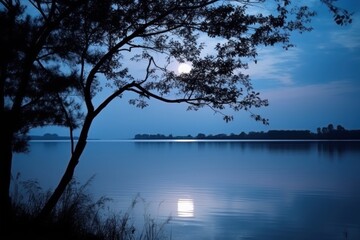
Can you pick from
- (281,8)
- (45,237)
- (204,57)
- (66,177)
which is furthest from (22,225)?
(281,8)

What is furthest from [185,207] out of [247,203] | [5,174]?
[5,174]

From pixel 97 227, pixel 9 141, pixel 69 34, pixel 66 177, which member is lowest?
pixel 97 227

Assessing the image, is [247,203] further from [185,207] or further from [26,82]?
[26,82]

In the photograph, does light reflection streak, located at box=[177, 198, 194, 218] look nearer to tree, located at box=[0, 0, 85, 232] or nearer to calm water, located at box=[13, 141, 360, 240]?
calm water, located at box=[13, 141, 360, 240]

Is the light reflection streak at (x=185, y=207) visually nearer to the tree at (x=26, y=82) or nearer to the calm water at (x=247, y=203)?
the calm water at (x=247, y=203)

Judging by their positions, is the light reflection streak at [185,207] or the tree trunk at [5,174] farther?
Answer: the light reflection streak at [185,207]

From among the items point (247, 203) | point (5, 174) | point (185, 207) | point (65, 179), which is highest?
point (5, 174)

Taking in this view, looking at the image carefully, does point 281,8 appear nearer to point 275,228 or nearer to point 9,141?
point 9,141

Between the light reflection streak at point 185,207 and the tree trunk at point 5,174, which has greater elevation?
the tree trunk at point 5,174

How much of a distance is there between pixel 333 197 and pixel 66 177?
77.2 feet

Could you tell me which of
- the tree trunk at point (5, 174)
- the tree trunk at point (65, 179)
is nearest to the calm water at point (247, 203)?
the tree trunk at point (65, 179)

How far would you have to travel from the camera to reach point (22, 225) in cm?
849

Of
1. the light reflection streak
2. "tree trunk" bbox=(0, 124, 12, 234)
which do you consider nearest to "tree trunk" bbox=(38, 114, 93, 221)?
"tree trunk" bbox=(0, 124, 12, 234)

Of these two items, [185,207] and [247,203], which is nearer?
[185,207]
